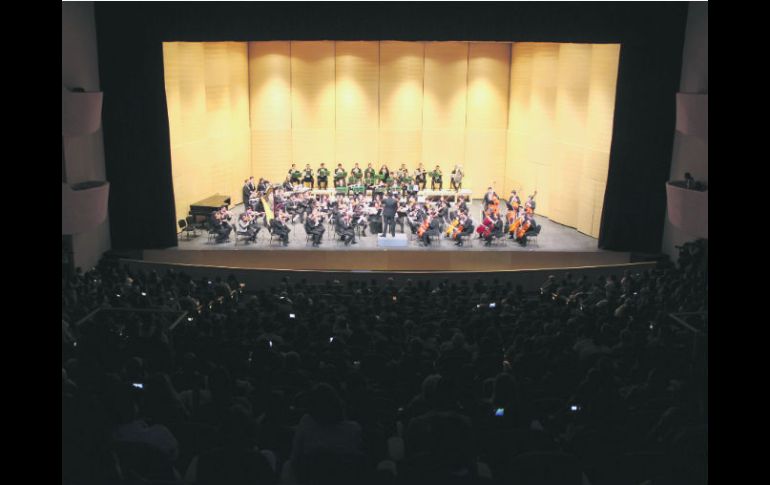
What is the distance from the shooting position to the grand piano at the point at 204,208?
1888 cm

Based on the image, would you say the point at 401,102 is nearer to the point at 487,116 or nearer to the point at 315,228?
the point at 487,116

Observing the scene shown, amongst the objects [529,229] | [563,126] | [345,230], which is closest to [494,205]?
[529,229]

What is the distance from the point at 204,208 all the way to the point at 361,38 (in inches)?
237

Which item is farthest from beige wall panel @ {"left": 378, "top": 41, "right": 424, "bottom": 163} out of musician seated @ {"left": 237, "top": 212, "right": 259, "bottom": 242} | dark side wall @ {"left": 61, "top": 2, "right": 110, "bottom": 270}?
dark side wall @ {"left": 61, "top": 2, "right": 110, "bottom": 270}

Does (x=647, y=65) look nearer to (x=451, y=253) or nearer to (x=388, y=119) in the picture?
(x=451, y=253)

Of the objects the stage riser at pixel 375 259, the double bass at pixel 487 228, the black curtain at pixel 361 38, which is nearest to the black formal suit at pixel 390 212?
the stage riser at pixel 375 259

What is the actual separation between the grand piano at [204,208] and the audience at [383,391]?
764cm

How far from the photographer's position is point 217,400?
231 inches

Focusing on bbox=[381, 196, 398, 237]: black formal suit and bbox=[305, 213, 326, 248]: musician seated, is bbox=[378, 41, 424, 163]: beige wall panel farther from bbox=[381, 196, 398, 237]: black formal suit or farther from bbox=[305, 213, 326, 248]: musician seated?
bbox=[305, 213, 326, 248]: musician seated

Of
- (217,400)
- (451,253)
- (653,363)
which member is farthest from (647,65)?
(217,400)

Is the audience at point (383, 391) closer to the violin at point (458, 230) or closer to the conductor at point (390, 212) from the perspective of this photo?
the violin at point (458, 230)

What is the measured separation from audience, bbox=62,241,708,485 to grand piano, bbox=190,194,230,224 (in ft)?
25.1

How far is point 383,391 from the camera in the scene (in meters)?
6.67

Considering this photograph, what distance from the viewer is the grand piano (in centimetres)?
1888
